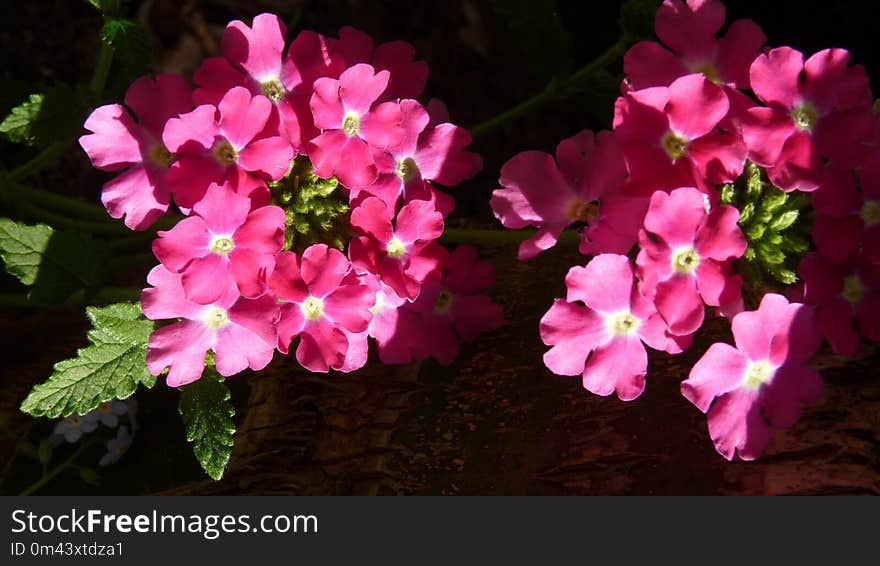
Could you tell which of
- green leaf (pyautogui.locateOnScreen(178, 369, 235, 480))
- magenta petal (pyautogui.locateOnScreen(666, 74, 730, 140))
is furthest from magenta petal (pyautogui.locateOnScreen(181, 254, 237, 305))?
magenta petal (pyautogui.locateOnScreen(666, 74, 730, 140))

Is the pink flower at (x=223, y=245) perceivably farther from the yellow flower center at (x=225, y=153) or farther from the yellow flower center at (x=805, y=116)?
the yellow flower center at (x=805, y=116)

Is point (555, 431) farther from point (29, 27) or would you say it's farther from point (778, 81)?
point (29, 27)

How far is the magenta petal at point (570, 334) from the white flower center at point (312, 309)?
27 centimetres

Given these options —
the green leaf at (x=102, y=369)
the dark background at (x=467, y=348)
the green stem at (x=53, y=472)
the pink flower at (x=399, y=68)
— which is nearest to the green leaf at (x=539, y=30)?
the dark background at (x=467, y=348)

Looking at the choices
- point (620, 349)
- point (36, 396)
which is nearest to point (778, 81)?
point (620, 349)

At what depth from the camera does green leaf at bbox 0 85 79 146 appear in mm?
1166

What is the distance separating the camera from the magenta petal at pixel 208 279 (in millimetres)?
949

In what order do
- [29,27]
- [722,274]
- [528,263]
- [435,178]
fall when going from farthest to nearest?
[29,27]
[528,263]
[435,178]
[722,274]

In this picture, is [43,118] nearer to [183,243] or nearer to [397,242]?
[183,243]

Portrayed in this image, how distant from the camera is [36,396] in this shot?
106cm

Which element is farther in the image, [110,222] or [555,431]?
[110,222]

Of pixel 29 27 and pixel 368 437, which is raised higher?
pixel 29 27
